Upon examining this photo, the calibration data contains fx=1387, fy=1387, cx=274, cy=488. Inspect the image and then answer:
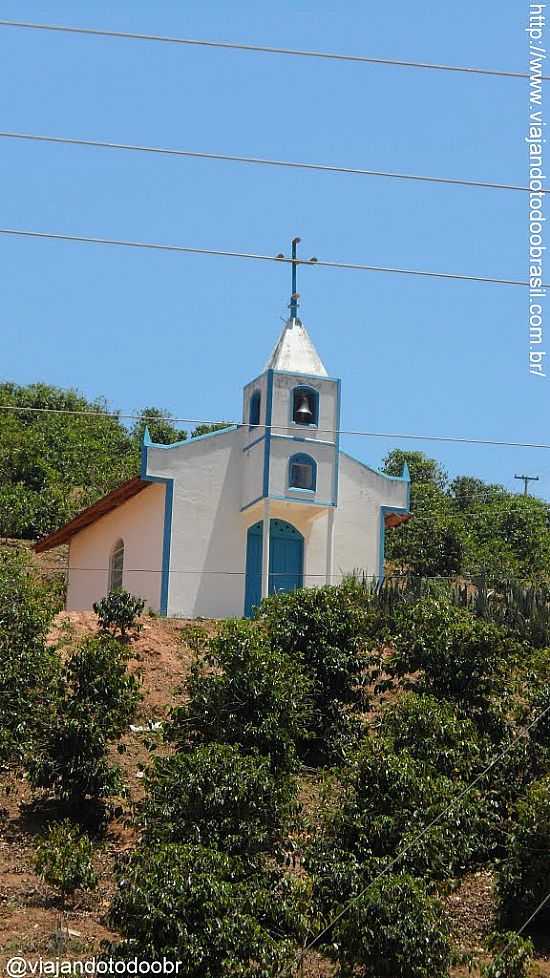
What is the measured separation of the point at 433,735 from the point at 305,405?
10059 millimetres

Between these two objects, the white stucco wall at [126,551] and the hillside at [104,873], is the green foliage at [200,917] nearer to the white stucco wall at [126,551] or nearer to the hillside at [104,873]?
the hillside at [104,873]

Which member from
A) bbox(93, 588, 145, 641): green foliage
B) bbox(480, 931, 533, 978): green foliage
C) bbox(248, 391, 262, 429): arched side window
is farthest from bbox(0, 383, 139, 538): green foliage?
bbox(480, 931, 533, 978): green foliage

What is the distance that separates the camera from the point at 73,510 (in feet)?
148

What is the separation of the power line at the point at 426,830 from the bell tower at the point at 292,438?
8062 mm

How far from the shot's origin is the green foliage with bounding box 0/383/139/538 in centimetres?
4447

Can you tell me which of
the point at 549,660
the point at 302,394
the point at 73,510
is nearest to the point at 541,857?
the point at 549,660

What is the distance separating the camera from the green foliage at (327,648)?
2133cm

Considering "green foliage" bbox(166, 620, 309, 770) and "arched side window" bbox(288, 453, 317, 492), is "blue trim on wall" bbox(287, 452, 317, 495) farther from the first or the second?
"green foliage" bbox(166, 620, 309, 770)

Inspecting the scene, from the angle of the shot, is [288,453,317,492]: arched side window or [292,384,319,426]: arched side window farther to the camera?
[292,384,319,426]: arched side window

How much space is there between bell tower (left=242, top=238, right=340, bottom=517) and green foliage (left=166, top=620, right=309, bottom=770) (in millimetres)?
7260

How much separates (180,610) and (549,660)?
7406mm

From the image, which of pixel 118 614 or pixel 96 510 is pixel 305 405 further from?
pixel 118 614

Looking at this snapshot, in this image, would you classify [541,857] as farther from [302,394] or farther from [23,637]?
[302,394]

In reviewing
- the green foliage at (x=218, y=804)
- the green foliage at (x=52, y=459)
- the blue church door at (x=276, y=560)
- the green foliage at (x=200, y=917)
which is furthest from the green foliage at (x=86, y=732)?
the green foliage at (x=52, y=459)
